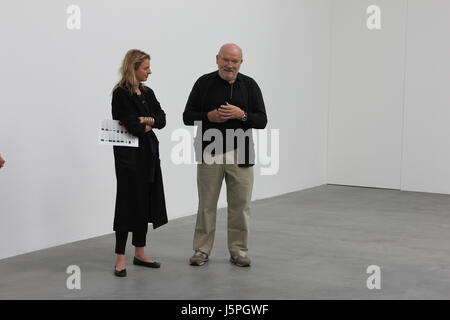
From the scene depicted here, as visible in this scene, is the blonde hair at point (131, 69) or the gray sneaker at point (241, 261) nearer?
the blonde hair at point (131, 69)

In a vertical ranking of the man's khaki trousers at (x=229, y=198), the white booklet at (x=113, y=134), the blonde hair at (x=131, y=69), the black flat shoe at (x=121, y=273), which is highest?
the blonde hair at (x=131, y=69)

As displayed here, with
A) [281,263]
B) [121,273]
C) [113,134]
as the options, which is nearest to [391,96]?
[281,263]

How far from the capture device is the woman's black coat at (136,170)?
424cm

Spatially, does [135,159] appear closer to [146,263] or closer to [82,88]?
[146,263]

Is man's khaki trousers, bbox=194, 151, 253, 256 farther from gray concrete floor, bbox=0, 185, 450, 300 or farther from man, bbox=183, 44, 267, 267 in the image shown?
gray concrete floor, bbox=0, 185, 450, 300

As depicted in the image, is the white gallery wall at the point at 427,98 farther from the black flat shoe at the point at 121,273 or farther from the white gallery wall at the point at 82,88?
the black flat shoe at the point at 121,273

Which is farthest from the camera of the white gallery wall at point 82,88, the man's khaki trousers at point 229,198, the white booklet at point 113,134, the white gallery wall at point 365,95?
the white gallery wall at point 365,95

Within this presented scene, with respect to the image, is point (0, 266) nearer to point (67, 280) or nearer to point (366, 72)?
point (67, 280)

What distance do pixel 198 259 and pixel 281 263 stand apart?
1.91 ft

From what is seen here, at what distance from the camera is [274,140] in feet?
26.3

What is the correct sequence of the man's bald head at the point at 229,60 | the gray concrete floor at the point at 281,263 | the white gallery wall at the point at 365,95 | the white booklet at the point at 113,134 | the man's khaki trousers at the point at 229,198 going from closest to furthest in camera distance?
the gray concrete floor at the point at 281,263
the white booklet at the point at 113,134
the man's bald head at the point at 229,60
the man's khaki trousers at the point at 229,198
the white gallery wall at the point at 365,95

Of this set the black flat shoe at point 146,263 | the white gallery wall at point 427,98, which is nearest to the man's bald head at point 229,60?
the black flat shoe at point 146,263

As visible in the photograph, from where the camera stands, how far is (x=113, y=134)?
A: 13.9 ft

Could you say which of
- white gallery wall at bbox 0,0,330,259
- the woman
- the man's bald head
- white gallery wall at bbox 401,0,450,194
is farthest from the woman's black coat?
white gallery wall at bbox 401,0,450,194
